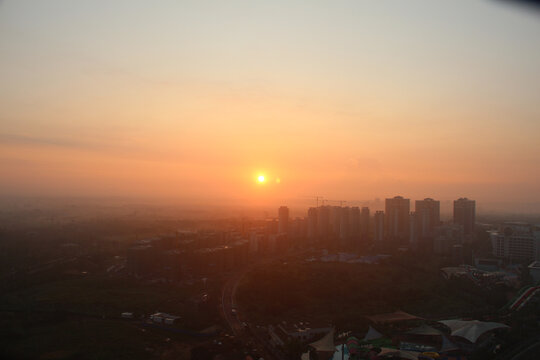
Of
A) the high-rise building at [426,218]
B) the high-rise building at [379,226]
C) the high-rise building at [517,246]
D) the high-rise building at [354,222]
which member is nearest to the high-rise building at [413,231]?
the high-rise building at [426,218]

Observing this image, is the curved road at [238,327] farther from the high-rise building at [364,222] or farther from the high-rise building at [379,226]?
the high-rise building at [364,222]

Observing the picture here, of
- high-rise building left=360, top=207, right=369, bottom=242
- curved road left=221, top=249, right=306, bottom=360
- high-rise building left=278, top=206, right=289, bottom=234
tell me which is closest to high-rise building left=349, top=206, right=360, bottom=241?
high-rise building left=360, top=207, right=369, bottom=242

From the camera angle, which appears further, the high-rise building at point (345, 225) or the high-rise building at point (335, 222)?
the high-rise building at point (335, 222)

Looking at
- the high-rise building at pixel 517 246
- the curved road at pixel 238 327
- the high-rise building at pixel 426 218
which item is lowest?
the curved road at pixel 238 327

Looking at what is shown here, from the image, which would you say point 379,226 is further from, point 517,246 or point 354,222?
point 517,246

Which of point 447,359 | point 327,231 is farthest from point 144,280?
point 327,231
